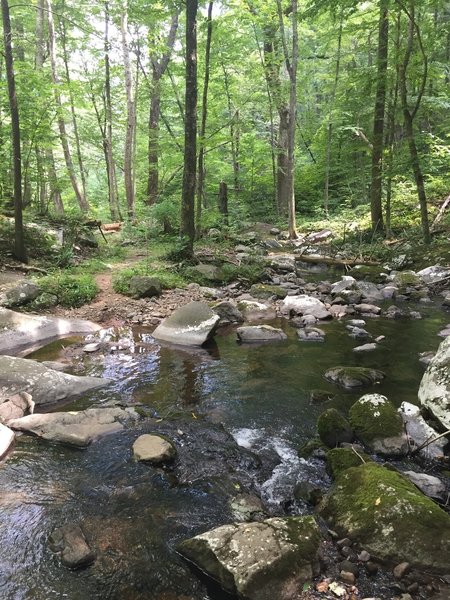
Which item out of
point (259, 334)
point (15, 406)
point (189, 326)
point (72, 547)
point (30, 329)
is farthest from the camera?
point (259, 334)

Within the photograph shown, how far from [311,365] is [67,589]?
4.91 m

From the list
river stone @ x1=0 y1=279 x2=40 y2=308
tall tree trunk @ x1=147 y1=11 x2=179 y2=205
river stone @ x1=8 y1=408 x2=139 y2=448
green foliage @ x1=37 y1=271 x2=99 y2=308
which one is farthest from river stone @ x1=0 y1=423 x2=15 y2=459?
tall tree trunk @ x1=147 y1=11 x2=179 y2=205

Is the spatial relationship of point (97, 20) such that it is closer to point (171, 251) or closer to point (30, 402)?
point (171, 251)

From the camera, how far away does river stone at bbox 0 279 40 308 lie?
8.41 metres

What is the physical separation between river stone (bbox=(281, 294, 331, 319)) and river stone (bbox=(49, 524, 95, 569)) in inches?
285

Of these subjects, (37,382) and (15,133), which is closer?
(37,382)

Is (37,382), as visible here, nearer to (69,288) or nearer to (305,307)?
(69,288)

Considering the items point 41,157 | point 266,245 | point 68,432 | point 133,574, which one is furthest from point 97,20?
point 133,574

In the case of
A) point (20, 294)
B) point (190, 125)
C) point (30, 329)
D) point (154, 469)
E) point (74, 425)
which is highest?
point (190, 125)

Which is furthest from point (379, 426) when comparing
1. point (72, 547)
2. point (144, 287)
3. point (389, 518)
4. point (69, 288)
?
point (69, 288)

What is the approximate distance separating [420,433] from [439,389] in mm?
→ 576

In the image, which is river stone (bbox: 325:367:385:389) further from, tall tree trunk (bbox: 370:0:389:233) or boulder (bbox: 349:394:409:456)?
tall tree trunk (bbox: 370:0:389:233)

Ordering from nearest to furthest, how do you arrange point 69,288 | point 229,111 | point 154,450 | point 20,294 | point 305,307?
point 154,450 → point 20,294 → point 69,288 → point 305,307 → point 229,111

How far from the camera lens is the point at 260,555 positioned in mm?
2812
